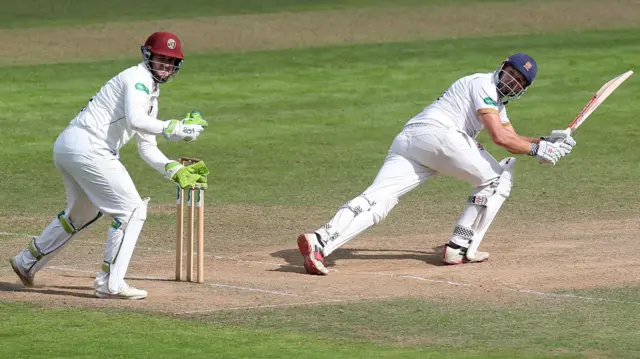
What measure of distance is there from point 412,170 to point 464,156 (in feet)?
1.50

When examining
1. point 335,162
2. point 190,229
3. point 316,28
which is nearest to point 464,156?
point 190,229

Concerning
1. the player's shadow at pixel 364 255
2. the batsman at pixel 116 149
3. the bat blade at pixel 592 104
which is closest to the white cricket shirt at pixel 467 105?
the bat blade at pixel 592 104

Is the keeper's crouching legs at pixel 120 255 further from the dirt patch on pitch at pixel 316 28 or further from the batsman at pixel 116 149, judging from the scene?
the dirt patch on pitch at pixel 316 28

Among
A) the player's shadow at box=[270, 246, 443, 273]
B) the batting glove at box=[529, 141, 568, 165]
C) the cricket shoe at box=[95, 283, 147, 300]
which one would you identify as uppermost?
the batting glove at box=[529, 141, 568, 165]

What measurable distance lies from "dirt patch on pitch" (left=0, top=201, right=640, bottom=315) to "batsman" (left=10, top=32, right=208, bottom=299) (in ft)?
1.18

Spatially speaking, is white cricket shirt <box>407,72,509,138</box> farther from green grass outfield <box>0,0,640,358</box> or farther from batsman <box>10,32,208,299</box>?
batsman <box>10,32,208,299</box>

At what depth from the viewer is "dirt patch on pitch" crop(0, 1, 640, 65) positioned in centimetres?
2542

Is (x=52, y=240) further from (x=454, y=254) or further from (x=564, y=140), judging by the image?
(x=564, y=140)

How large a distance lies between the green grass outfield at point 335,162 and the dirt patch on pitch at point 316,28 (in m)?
1.05

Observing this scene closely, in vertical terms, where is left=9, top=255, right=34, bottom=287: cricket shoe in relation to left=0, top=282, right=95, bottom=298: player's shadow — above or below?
above

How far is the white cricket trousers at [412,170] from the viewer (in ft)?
35.8

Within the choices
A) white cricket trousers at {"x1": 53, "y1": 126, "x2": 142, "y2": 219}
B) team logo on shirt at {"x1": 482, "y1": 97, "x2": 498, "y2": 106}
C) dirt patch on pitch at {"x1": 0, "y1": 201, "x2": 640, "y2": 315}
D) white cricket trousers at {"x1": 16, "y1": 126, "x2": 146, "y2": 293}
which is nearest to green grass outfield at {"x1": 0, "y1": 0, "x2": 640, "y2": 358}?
dirt patch on pitch at {"x1": 0, "y1": 201, "x2": 640, "y2": 315}

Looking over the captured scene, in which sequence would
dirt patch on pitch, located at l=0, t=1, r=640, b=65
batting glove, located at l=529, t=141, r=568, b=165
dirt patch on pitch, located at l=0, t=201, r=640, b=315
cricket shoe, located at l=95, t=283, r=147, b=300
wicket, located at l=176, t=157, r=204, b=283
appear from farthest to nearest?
dirt patch on pitch, located at l=0, t=1, r=640, b=65 → batting glove, located at l=529, t=141, r=568, b=165 → wicket, located at l=176, t=157, r=204, b=283 → dirt patch on pitch, located at l=0, t=201, r=640, b=315 → cricket shoe, located at l=95, t=283, r=147, b=300

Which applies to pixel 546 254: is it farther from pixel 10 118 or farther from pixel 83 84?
pixel 83 84
